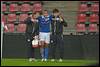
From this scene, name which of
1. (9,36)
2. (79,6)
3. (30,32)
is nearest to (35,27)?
(30,32)

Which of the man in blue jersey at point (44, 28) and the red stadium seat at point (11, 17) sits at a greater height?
the man in blue jersey at point (44, 28)

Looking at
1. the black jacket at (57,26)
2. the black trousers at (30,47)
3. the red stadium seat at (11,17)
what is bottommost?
the red stadium seat at (11,17)

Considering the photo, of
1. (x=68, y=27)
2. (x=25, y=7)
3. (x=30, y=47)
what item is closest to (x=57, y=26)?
(x=30, y=47)

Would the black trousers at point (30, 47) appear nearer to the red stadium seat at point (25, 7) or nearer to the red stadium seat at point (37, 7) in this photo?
the red stadium seat at point (37, 7)

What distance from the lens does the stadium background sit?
1505 centimetres

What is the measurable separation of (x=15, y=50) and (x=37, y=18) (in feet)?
8.60

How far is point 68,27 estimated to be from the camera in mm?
19250

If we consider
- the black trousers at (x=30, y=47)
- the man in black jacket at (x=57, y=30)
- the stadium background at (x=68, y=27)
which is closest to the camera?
the man in black jacket at (x=57, y=30)

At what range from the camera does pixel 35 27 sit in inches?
533

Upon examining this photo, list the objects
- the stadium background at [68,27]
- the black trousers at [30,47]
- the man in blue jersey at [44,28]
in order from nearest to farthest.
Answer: the man in blue jersey at [44,28], the black trousers at [30,47], the stadium background at [68,27]

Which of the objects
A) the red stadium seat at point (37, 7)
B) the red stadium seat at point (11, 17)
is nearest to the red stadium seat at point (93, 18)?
the red stadium seat at point (37, 7)

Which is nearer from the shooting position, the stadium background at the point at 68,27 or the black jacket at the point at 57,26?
the black jacket at the point at 57,26

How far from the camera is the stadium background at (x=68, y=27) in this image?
15047 millimetres

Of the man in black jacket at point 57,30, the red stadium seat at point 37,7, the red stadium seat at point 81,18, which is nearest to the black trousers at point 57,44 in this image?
the man in black jacket at point 57,30
